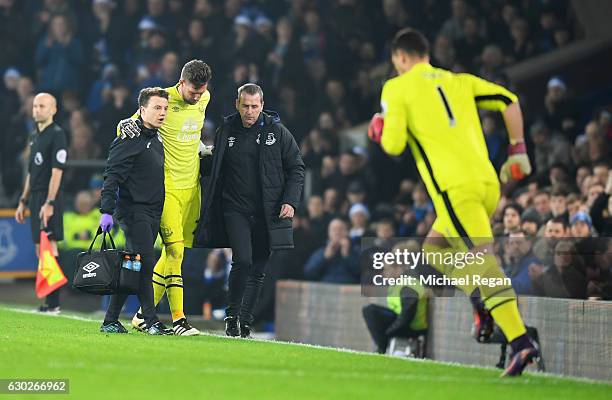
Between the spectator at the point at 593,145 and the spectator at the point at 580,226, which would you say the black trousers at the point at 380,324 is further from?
the spectator at the point at 593,145

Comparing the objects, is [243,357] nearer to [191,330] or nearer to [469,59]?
[191,330]

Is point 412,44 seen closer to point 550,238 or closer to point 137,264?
point 137,264

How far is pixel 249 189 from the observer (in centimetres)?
1200

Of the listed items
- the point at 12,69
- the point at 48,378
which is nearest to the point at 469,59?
the point at 12,69

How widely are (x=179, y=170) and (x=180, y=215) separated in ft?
1.20

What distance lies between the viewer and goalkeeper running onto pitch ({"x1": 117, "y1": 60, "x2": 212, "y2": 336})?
11.7 meters

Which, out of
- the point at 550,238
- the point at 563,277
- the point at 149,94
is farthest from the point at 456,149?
the point at 550,238

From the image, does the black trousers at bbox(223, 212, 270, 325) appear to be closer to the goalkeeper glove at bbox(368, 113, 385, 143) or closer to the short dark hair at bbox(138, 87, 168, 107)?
the short dark hair at bbox(138, 87, 168, 107)

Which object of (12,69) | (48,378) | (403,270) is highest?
(12,69)

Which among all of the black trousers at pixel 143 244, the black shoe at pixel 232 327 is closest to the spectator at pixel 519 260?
the black shoe at pixel 232 327

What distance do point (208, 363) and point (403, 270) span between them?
6.51 metres

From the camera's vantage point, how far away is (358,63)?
23109 millimetres

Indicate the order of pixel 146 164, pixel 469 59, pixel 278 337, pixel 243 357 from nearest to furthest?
1. pixel 243 357
2. pixel 146 164
3. pixel 278 337
4. pixel 469 59

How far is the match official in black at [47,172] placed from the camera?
1493 cm
